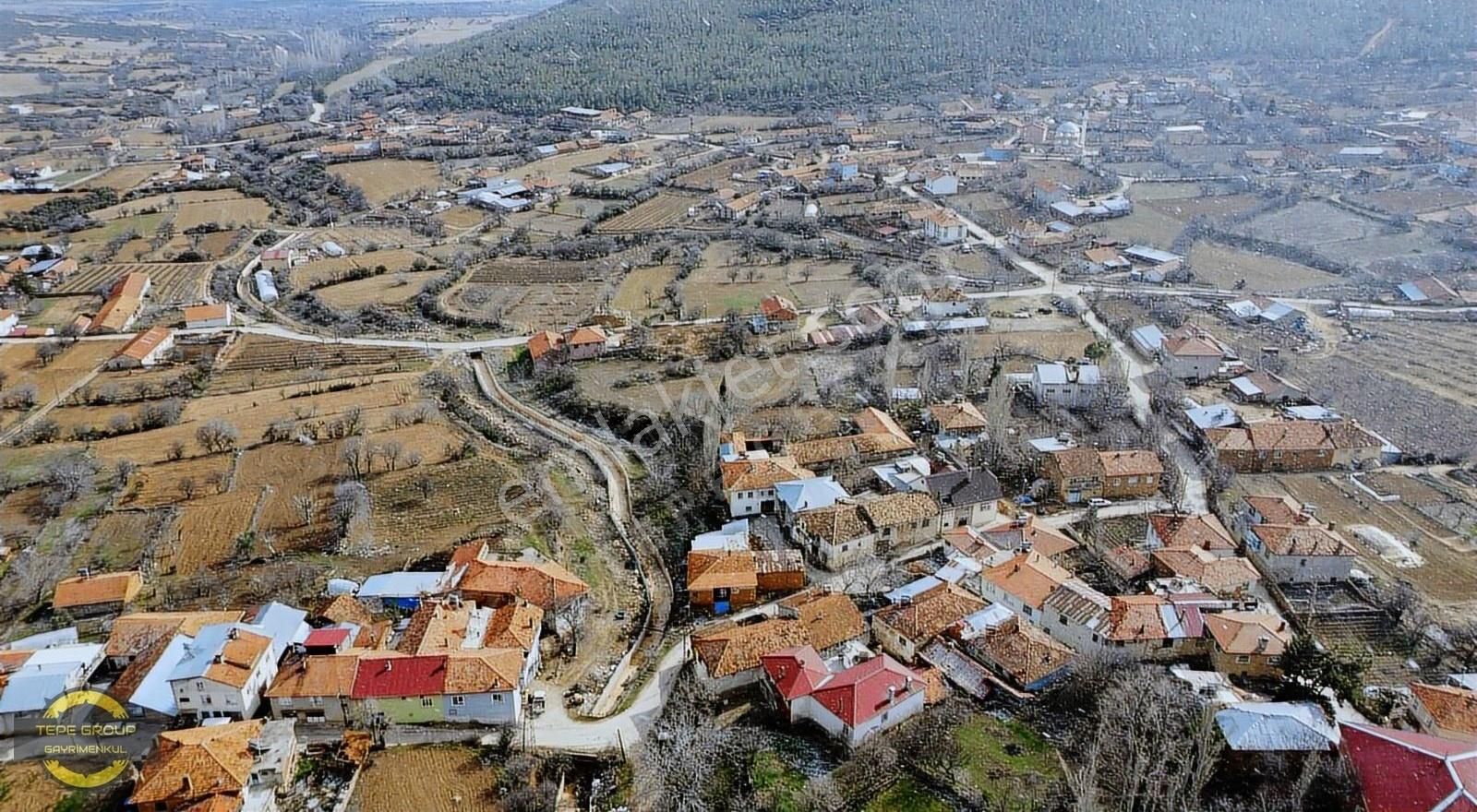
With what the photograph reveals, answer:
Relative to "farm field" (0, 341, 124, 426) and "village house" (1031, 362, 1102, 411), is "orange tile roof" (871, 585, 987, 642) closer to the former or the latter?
"village house" (1031, 362, 1102, 411)

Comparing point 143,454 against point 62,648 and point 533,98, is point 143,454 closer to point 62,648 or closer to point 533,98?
point 62,648

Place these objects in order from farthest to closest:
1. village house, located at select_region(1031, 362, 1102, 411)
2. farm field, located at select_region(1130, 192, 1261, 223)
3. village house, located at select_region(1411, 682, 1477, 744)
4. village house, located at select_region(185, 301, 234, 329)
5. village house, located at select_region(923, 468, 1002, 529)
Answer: farm field, located at select_region(1130, 192, 1261, 223) → village house, located at select_region(185, 301, 234, 329) → village house, located at select_region(1031, 362, 1102, 411) → village house, located at select_region(923, 468, 1002, 529) → village house, located at select_region(1411, 682, 1477, 744)

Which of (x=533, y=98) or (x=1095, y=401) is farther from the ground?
(x=533, y=98)

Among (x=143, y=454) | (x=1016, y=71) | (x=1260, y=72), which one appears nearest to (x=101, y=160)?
(x=143, y=454)

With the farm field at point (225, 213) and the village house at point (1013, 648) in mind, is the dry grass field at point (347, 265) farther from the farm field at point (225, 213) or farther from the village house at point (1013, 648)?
the village house at point (1013, 648)

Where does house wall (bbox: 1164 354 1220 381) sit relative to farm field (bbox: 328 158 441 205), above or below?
below

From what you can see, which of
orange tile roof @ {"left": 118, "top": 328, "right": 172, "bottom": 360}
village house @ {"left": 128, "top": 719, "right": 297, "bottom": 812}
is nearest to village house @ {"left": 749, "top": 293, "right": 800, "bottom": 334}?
orange tile roof @ {"left": 118, "top": 328, "right": 172, "bottom": 360}

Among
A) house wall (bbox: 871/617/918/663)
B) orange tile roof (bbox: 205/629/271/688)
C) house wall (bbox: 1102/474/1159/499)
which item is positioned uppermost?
orange tile roof (bbox: 205/629/271/688)
